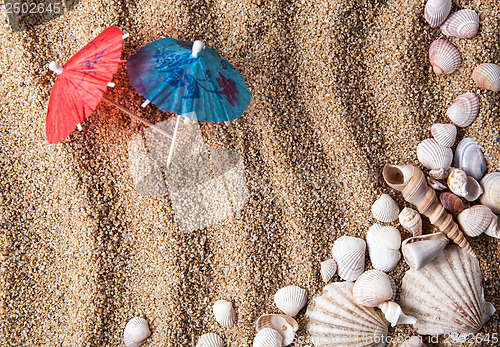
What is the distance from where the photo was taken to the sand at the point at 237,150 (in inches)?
77.9

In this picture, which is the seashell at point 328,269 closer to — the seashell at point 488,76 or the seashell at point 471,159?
the seashell at point 471,159

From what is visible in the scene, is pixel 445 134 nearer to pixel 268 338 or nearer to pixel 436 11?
pixel 436 11

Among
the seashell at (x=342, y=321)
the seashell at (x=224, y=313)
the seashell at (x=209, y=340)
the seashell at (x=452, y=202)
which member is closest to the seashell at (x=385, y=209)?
the seashell at (x=452, y=202)

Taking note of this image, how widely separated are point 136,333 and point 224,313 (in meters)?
0.47

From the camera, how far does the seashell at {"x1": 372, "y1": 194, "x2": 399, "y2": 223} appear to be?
1979 mm

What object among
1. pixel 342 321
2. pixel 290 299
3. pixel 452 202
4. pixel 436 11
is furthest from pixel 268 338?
pixel 436 11

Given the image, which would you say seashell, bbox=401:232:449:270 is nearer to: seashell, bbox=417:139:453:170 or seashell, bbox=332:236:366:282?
seashell, bbox=332:236:366:282

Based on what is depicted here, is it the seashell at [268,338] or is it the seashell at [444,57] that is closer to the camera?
the seashell at [268,338]

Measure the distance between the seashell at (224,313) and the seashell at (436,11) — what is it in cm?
193

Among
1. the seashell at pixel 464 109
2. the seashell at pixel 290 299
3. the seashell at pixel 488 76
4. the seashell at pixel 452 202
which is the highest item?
the seashell at pixel 488 76

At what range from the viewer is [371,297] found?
1901 millimetres

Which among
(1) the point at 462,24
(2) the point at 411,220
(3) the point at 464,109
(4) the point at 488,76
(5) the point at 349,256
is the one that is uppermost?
(1) the point at 462,24

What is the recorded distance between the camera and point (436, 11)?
2.02 m

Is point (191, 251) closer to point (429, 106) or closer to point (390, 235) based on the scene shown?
point (390, 235)
